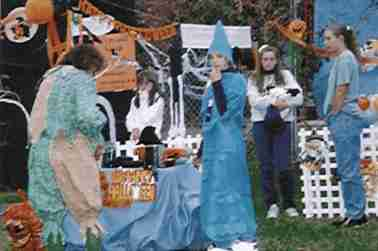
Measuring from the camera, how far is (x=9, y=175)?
1217cm

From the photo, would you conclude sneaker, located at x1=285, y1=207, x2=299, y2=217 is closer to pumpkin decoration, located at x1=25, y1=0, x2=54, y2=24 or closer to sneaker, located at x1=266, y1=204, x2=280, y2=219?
sneaker, located at x1=266, y1=204, x2=280, y2=219

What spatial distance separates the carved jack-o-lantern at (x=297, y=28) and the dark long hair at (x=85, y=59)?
3.45 meters

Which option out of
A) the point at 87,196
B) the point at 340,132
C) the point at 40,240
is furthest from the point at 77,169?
the point at 340,132

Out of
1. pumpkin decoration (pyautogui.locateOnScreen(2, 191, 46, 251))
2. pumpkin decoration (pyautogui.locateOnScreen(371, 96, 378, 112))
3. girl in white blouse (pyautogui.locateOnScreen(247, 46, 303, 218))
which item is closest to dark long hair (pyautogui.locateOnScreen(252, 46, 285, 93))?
girl in white blouse (pyautogui.locateOnScreen(247, 46, 303, 218))

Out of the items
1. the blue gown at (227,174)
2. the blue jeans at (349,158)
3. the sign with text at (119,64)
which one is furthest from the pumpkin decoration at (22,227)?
the sign with text at (119,64)

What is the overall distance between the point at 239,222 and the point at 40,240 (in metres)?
1.39

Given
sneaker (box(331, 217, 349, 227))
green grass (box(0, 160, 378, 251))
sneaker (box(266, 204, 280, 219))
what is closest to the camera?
green grass (box(0, 160, 378, 251))

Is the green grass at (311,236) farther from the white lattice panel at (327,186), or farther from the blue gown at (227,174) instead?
the blue gown at (227,174)

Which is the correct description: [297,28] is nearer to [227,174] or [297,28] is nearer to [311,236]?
[311,236]

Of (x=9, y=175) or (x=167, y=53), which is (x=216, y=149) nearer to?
(x=167, y=53)

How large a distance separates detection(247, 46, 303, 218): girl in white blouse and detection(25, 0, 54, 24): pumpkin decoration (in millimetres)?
2127

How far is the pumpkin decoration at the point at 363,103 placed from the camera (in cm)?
791

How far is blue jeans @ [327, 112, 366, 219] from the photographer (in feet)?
25.6

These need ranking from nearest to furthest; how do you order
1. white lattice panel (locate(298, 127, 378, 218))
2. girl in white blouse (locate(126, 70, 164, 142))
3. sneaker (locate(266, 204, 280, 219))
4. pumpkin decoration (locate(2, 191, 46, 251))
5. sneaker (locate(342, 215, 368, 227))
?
pumpkin decoration (locate(2, 191, 46, 251)) < sneaker (locate(342, 215, 368, 227)) < sneaker (locate(266, 204, 280, 219)) < white lattice panel (locate(298, 127, 378, 218)) < girl in white blouse (locate(126, 70, 164, 142))
